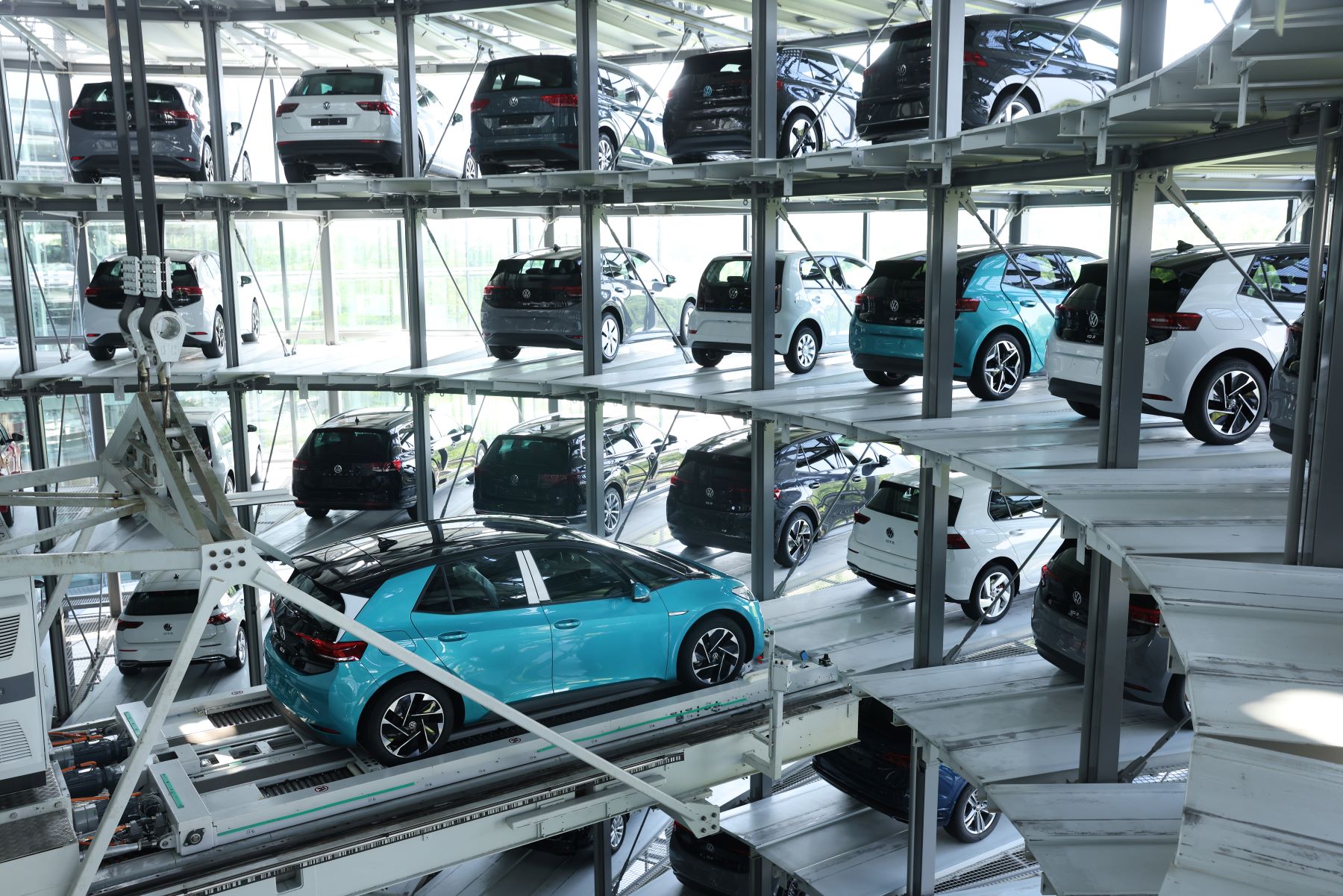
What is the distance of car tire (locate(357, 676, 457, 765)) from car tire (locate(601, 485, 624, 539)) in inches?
243

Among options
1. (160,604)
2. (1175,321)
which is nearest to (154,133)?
(160,604)

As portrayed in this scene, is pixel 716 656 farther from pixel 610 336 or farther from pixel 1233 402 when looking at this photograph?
pixel 610 336

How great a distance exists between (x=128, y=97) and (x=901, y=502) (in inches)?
376

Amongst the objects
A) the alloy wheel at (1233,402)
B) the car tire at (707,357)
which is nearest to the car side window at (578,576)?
the alloy wheel at (1233,402)

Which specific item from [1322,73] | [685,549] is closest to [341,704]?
[1322,73]

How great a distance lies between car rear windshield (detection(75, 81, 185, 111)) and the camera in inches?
476

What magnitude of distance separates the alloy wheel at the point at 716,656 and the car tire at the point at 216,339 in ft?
28.5

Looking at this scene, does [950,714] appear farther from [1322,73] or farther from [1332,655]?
[1322,73]

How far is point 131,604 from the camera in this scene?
1274 cm

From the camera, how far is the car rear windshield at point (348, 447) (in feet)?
42.1

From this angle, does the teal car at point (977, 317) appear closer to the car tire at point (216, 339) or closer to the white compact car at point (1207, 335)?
the white compact car at point (1207, 335)

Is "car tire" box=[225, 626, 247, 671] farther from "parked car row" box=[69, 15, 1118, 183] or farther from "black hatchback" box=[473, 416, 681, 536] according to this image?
"parked car row" box=[69, 15, 1118, 183]

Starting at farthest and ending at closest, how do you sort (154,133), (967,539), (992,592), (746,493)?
(154,133), (746,493), (992,592), (967,539)

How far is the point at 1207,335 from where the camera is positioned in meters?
7.66
